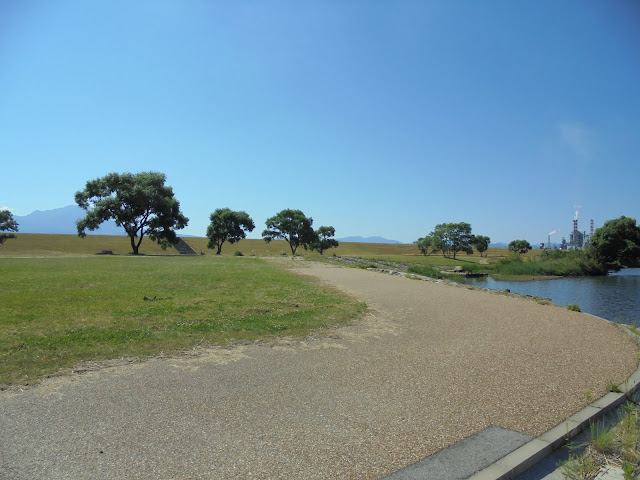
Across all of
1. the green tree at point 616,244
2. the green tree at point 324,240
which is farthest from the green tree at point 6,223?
the green tree at point 616,244

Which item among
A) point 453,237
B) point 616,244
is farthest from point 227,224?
point 616,244

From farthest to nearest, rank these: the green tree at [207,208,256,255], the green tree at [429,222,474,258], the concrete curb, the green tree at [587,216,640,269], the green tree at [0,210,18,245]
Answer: the green tree at [429,222,474,258], the green tree at [207,208,256,255], the green tree at [0,210,18,245], the green tree at [587,216,640,269], the concrete curb

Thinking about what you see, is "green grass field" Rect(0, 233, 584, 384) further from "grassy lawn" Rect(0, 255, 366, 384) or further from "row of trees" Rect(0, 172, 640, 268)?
"row of trees" Rect(0, 172, 640, 268)

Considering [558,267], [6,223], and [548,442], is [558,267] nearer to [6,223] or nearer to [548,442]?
[548,442]

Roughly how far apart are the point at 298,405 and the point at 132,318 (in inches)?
255

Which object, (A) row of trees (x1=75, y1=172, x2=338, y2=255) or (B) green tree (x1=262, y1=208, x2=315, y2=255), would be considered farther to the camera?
(B) green tree (x1=262, y1=208, x2=315, y2=255)

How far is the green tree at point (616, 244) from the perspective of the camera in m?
→ 45.5

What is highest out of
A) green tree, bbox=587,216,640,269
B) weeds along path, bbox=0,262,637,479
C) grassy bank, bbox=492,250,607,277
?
green tree, bbox=587,216,640,269

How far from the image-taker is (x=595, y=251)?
4609 centimetres

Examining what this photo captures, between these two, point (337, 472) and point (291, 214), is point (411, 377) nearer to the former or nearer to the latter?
point (337, 472)

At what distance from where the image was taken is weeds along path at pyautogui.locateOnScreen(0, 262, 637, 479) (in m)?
3.54

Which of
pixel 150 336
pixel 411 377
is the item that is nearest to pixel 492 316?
pixel 411 377

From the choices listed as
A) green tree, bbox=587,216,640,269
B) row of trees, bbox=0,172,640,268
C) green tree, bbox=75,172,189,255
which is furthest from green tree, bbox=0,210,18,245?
green tree, bbox=587,216,640,269

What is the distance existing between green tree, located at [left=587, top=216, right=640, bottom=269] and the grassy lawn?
144ft
